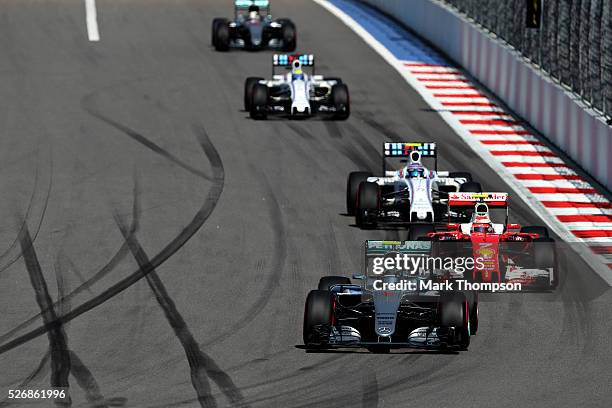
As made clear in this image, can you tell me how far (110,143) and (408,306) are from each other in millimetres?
14117

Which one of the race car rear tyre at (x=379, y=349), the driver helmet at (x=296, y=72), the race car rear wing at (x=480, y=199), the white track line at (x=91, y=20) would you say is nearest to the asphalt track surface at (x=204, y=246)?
the race car rear tyre at (x=379, y=349)

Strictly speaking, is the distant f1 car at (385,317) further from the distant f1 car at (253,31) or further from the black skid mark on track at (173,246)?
the distant f1 car at (253,31)

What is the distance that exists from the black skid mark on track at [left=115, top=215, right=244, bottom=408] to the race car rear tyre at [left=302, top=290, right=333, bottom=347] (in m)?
1.24

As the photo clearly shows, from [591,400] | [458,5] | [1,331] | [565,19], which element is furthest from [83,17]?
[591,400]

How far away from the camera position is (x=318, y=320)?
758 inches

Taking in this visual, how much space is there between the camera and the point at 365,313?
1973 cm

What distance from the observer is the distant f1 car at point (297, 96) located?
1345 inches

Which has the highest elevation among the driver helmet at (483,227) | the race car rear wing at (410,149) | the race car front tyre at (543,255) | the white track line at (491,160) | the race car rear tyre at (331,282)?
the race car rear wing at (410,149)

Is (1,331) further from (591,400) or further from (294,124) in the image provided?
(294,124)

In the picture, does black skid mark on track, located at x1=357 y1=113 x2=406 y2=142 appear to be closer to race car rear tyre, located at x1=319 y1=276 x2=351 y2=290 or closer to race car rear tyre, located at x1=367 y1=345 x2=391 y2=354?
race car rear tyre, located at x1=319 y1=276 x2=351 y2=290

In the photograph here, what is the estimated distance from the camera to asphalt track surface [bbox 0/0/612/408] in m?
18.3

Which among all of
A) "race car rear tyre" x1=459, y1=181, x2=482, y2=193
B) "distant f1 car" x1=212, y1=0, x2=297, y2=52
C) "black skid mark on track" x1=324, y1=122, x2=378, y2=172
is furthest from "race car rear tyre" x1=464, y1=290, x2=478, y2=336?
"distant f1 car" x1=212, y1=0, x2=297, y2=52

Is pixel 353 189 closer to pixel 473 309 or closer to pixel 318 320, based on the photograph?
pixel 473 309

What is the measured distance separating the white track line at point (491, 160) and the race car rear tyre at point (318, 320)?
5911 mm
